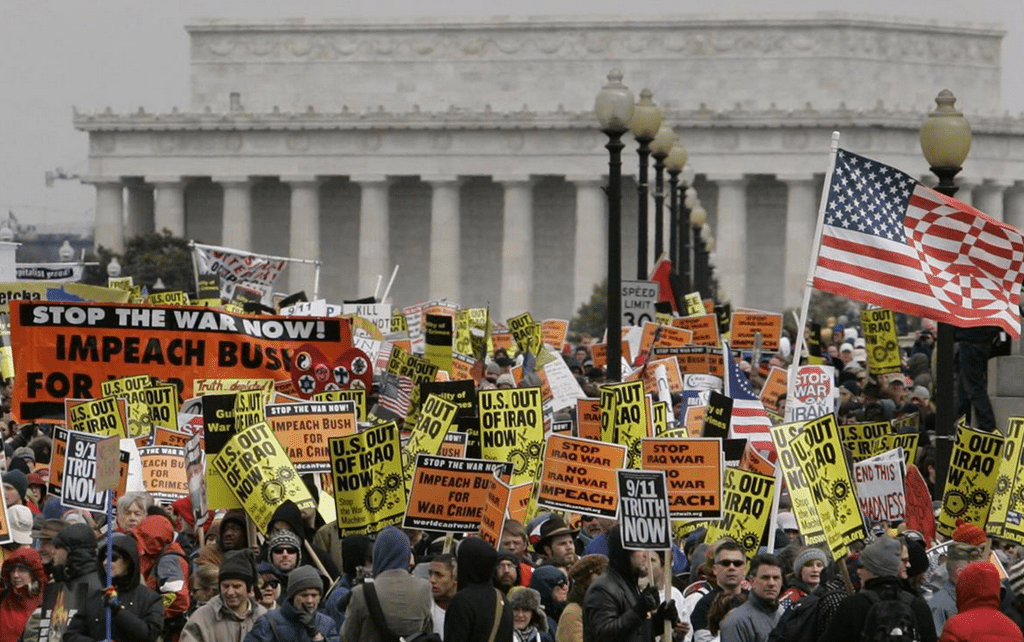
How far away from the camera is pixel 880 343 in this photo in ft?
118

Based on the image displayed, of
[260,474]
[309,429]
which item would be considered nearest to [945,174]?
[309,429]

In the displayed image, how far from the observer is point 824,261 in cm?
2328

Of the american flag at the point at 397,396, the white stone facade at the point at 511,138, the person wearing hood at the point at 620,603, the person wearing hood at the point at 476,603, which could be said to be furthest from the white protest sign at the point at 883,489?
the white stone facade at the point at 511,138

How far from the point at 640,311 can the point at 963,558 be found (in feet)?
70.3

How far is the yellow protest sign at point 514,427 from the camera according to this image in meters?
25.4

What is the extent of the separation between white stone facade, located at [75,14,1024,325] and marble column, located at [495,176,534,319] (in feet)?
0.34

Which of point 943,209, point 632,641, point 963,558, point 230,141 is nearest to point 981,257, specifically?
point 943,209

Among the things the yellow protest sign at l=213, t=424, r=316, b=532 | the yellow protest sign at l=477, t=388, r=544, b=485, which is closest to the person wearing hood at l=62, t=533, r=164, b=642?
the yellow protest sign at l=213, t=424, r=316, b=532

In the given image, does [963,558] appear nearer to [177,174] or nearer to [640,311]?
[640,311]

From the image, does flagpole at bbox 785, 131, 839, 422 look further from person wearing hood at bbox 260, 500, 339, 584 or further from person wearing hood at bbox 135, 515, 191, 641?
person wearing hood at bbox 135, 515, 191, 641

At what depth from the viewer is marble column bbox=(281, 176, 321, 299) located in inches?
5679

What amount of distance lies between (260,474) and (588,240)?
11887cm

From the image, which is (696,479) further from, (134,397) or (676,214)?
(676,214)

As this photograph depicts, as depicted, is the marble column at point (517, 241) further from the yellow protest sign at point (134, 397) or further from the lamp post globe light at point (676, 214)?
the yellow protest sign at point (134, 397)
